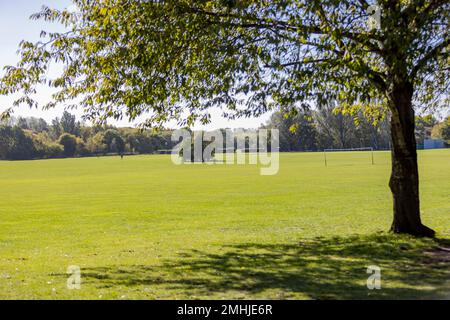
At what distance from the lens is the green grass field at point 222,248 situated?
10852mm

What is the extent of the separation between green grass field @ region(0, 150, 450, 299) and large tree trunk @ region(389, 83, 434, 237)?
748 millimetres

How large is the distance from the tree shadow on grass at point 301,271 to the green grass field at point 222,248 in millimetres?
23

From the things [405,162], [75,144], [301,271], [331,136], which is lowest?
[301,271]

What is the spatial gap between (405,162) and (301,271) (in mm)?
5718

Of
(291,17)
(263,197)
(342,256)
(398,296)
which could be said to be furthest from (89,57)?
(263,197)

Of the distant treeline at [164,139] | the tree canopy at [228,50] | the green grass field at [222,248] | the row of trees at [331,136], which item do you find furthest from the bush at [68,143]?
the tree canopy at [228,50]

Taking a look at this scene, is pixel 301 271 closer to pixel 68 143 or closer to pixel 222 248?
pixel 222 248

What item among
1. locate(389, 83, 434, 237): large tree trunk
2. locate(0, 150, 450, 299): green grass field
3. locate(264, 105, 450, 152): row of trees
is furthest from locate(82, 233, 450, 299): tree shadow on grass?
locate(264, 105, 450, 152): row of trees

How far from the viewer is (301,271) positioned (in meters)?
12.5

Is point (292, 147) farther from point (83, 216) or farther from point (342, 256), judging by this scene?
point (342, 256)

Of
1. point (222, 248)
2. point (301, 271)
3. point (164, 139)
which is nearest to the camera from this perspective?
point (301, 271)

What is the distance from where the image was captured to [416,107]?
70.8ft

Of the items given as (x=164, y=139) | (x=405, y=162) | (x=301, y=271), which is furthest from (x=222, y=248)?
(x=164, y=139)

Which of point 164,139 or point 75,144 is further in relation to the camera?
point 75,144
